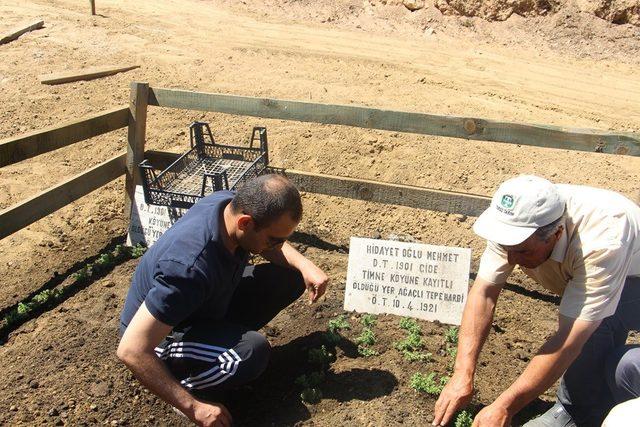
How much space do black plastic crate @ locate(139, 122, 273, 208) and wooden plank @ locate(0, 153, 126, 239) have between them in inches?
14.9

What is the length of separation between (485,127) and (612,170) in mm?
3520

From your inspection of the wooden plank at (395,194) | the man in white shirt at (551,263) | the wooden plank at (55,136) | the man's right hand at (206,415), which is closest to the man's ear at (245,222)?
the man's right hand at (206,415)

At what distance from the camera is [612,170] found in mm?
7816

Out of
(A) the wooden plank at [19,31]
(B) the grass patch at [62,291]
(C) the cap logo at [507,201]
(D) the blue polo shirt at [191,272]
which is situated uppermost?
(C) the cap logo at [507,201]

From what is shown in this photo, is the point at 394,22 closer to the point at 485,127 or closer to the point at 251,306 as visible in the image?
the point at 485,127

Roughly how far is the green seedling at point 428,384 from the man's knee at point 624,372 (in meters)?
0.92

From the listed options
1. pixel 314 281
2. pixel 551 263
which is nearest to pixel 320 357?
pixel 314 281

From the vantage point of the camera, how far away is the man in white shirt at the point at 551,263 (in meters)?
2.95

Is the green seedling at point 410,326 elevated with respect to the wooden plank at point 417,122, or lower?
lower

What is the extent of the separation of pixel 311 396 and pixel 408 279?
1230 mm

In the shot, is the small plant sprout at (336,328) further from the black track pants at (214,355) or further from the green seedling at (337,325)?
the black track pants at (214,355)

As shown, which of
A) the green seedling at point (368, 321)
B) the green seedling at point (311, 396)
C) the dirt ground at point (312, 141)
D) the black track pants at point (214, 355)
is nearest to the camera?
the black track pants at point (214, 355)

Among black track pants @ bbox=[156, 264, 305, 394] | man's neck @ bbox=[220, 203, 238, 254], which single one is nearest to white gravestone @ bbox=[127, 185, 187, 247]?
Result: black track pants @ bbox=[156, 264, 305, 394]

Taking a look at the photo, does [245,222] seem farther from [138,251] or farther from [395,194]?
[138,251]
